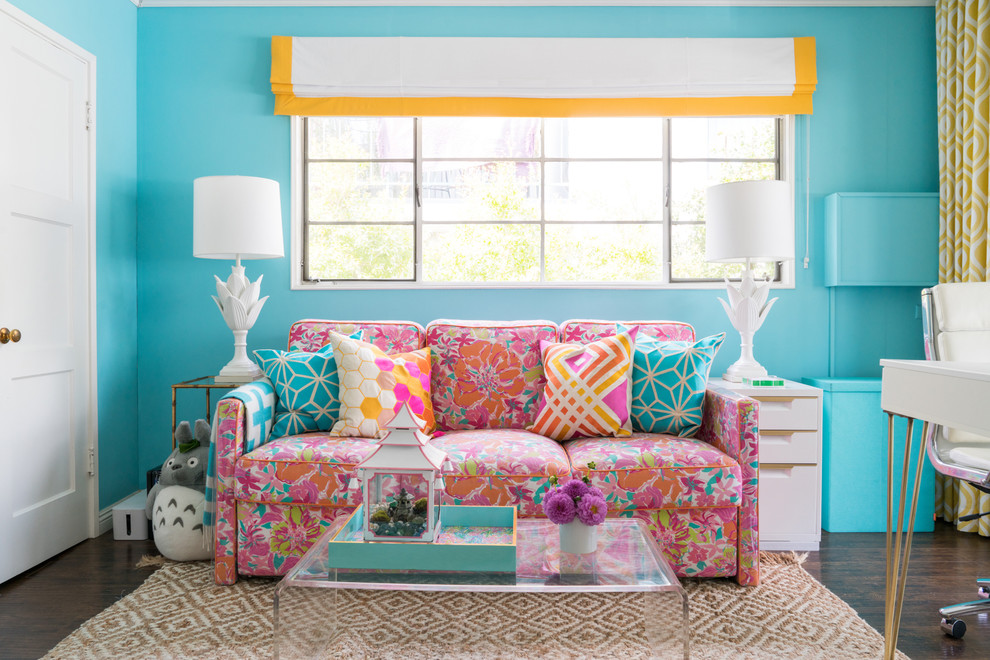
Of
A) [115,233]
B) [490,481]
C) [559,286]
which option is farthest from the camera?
[559,286]

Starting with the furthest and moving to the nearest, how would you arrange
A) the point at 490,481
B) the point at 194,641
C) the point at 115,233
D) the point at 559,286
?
1. the point at 559,286
2. the point at 115,233
3. the point at 490,481
4. the point at 194,641

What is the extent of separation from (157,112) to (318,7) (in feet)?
3.26

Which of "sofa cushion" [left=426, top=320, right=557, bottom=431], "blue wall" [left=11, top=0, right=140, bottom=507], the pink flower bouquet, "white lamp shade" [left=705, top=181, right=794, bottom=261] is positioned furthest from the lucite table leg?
"white lamp shade" [left=705, top=181, right=794, bottom=261]

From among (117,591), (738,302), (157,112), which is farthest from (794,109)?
(117,591)

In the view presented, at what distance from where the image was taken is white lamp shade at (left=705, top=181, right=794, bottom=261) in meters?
2.73

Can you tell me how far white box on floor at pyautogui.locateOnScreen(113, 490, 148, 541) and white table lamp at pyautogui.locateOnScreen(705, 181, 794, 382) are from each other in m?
2.72

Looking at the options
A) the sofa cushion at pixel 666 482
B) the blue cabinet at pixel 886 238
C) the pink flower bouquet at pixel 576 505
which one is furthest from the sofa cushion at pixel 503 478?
the blue cabinet at pixel 886 238

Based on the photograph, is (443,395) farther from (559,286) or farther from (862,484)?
(862,484)

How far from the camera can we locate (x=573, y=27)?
3.16m

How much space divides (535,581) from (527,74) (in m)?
2.52

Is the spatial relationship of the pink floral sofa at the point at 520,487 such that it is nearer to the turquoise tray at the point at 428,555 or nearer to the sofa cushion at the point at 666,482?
the sofa cushion at the point at 666,482

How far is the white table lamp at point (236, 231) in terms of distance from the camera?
2.75 meters

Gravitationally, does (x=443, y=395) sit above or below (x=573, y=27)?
below

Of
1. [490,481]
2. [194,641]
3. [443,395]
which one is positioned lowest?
[194,641]
